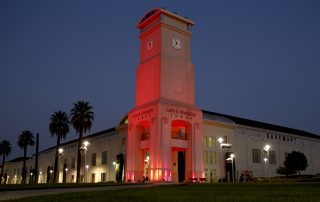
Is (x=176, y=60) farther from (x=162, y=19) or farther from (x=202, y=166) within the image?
(x=202, y=166)

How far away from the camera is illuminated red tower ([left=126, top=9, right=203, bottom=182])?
52531 mm

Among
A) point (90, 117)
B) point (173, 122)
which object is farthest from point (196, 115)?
point (90, 117)

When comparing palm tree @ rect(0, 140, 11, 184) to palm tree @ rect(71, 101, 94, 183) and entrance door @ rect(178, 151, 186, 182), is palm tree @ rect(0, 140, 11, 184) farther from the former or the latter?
entrance door @ rect(178, 151, 186, 182)

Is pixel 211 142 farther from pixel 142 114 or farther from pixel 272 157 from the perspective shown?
pixel 272 157

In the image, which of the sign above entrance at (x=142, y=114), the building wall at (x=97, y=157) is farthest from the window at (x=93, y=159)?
the sign above entrance at (x=142, y=114)

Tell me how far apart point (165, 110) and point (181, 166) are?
9.17 metres

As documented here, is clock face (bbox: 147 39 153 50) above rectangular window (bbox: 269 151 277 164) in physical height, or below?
above

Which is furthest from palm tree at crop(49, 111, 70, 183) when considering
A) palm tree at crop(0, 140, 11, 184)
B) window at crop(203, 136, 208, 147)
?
palm tree at crop(0, 140, 11, 184)

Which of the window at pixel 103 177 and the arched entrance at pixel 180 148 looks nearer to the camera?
the arched entrance at pixel 180 148

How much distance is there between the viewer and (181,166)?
55.4m

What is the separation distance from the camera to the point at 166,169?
51469 mm

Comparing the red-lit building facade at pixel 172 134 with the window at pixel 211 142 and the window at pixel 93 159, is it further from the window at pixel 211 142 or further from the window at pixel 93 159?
the window at pixel 93 159

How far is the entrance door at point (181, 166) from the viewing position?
5488cm

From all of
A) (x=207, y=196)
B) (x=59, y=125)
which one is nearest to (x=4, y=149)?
(x=59, y=125)
